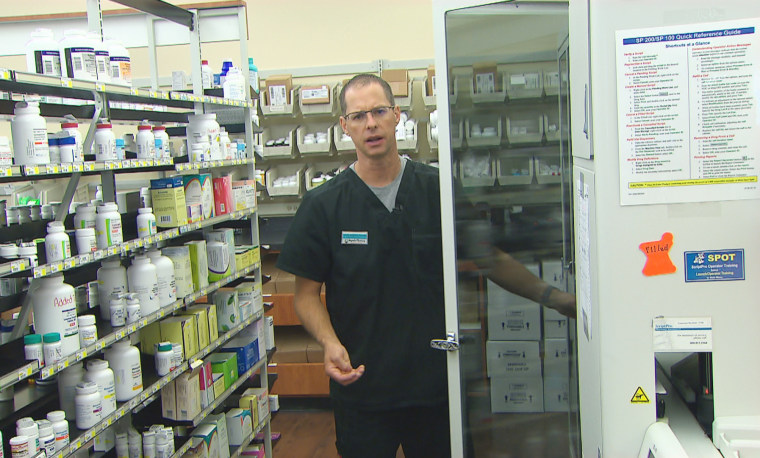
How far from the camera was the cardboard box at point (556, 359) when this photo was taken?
223cm

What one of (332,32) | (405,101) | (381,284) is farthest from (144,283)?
(332,32)

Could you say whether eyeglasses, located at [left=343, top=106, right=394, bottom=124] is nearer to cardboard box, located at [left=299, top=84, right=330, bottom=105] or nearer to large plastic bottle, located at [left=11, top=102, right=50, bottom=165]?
large plastic bottle, located at [left=11, top=102, right=50, bottom=165]

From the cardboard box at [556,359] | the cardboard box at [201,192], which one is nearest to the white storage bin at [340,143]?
the cardboard box at [201,192]

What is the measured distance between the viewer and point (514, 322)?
2316 mm

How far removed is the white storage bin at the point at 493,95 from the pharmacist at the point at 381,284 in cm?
41

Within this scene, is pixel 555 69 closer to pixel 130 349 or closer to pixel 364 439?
pixel 364 439

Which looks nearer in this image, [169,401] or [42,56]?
[42,56]

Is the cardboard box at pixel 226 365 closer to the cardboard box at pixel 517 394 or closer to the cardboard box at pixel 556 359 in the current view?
the cardboard box at pixel 517 394

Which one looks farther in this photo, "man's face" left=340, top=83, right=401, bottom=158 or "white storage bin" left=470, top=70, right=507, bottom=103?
"man's face" left=340, top=83, right=401, bottom=158

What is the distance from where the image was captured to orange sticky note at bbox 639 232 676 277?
4.26 ft

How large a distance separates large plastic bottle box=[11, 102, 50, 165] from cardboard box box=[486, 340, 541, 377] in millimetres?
1679

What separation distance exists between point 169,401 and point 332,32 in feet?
13.6

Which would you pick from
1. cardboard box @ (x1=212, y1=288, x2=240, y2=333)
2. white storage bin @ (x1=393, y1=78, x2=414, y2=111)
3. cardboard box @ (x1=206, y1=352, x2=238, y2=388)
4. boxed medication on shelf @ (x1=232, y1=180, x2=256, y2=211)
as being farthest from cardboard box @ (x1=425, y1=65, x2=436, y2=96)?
cardboard box @ (x1=206, y1=352, x2=238, y2=388)

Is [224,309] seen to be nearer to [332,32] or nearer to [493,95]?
[493,95]
